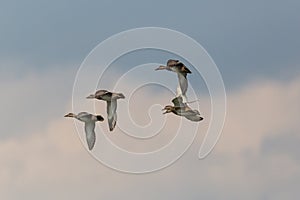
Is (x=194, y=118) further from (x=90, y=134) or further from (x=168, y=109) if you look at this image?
(x=90, y=134)

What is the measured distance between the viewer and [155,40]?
101 feet

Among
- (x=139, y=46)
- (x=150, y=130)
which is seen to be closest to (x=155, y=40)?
(x=139, y=46)

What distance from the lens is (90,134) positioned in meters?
30.0

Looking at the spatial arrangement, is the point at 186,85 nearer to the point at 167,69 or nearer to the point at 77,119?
the point at 167,69

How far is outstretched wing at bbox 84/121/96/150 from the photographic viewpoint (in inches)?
1181

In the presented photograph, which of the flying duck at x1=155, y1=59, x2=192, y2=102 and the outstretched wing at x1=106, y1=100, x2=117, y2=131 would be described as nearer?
the flying duck at x1=155, y1=59, x2=192, y2=102

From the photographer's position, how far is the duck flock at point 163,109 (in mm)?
28188

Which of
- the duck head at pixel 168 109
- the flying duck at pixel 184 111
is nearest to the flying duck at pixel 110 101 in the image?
the duck head at pixel 168 109

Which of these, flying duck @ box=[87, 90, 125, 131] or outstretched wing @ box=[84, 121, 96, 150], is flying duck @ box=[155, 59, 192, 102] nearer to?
flying duck @ box=[87, 90, 125, 131]

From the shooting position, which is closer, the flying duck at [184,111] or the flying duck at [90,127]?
the flying duck at [184,111]

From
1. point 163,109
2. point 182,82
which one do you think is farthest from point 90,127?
point 182,82

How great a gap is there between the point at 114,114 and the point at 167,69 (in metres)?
2.10

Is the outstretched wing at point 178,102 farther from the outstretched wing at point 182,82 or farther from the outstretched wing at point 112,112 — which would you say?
the outstretched wing at point 112,112

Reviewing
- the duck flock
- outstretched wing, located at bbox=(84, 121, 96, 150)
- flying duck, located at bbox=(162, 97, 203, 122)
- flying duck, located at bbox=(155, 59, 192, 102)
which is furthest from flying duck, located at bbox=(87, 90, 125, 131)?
flying duck, located at bbox=(155, 59, 192, 102)
